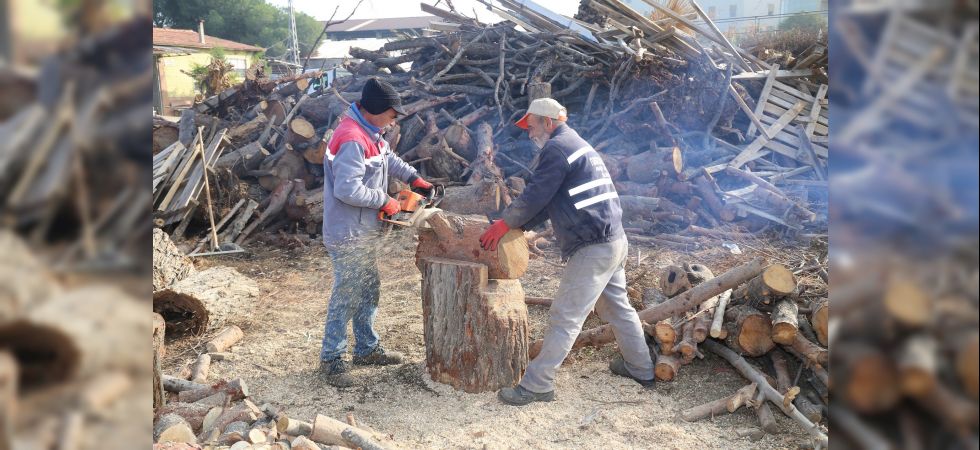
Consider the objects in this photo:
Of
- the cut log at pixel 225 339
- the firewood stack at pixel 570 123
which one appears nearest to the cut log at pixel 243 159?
the firewood stack at pixel 570 123

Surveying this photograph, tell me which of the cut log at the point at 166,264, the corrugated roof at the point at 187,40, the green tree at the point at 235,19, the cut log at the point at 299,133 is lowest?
the cut log at the point at 166,264

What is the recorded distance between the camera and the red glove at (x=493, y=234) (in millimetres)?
3889

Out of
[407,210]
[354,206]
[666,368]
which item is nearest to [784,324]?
[666,368]

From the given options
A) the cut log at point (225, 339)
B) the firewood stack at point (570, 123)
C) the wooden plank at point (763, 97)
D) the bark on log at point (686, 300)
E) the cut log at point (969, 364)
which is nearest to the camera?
the cut log at point (969, 364)

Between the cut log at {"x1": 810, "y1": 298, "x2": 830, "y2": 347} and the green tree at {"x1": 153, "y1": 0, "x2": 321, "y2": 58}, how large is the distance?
3471cm

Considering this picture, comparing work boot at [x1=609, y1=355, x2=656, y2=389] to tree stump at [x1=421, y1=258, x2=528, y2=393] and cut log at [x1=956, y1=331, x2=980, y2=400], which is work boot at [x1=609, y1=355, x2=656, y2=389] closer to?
tree stump at [x1=421, y1=258, x2=528, y2=393]

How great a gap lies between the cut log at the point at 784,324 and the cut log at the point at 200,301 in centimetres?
404

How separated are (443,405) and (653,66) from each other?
7.51m

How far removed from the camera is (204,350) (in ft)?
15.7

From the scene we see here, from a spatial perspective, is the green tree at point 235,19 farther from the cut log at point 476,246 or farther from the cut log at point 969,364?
the cut log at point 969,364

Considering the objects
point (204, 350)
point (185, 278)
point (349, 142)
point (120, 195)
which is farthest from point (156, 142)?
point (120, 195)

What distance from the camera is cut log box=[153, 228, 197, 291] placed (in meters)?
5.53

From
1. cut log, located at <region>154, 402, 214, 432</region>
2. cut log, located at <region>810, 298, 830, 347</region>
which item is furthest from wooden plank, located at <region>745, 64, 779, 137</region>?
cut log, located at <region>154, 402, 214, 432</region>

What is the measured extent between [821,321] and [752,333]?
402 mm
